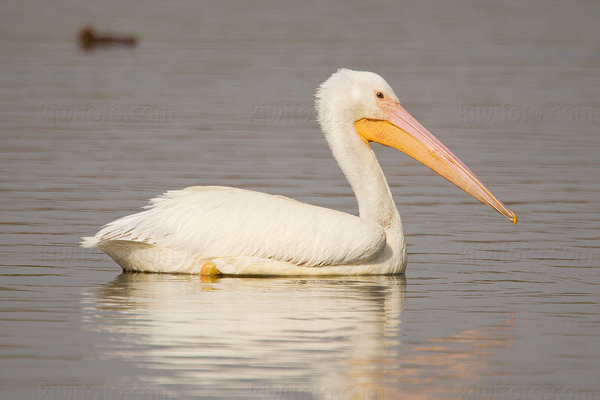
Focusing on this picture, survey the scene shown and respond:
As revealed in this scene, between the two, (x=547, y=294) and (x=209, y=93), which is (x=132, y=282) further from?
(x=209, y=93)

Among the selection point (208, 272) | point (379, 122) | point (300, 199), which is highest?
point (379, 122)

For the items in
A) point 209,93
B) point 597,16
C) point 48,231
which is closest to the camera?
point 48,231

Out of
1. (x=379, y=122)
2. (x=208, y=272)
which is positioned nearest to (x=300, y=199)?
(x=379, y=122)

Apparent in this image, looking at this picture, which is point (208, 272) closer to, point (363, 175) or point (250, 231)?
point (250, 231)

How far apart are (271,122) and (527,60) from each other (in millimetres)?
10409

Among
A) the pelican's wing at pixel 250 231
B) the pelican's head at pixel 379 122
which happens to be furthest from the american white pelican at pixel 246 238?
the pelican's head at pixel 379 122

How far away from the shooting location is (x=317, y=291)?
708 cm

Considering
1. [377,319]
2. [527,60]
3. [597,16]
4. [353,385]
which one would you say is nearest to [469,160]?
[377,319]

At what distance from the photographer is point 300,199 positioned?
10164mm

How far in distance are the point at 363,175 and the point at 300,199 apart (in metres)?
2.20

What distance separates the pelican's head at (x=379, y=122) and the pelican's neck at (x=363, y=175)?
0.04 metres

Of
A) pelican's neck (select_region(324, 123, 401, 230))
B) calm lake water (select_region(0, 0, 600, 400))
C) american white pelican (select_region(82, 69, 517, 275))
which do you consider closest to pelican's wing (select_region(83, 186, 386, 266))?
american white pelican (select_region(82, 69, 517, 275))

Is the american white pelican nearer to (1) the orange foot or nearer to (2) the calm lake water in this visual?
(1) the orange foot

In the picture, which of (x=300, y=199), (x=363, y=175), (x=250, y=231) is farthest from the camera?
(x=300, y=199)
